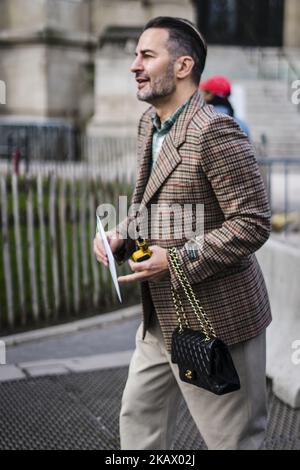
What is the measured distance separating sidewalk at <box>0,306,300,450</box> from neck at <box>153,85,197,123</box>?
6.91 ft

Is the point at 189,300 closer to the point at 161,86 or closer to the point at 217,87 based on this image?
the point at 161,86

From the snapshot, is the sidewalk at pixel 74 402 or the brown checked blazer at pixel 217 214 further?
the sidewalk at pixel 74 402

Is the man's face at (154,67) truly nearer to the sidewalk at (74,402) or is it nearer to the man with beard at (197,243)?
the man with beard at (197,243)

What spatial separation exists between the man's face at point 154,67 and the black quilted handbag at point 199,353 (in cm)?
63

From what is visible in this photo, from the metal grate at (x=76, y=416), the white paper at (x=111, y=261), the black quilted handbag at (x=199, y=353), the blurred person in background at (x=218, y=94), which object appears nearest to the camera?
the black quilted handbag at (x=199, y=353)

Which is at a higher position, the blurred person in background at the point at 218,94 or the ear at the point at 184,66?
the ear at the point at 184,66

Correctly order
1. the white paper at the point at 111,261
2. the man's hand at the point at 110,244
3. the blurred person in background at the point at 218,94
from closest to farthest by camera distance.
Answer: the white paper at the point at 111,261 < the man's hand at the point at 110,244 < the blurred person in background at the point at 218,94

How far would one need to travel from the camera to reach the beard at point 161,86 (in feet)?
10.2

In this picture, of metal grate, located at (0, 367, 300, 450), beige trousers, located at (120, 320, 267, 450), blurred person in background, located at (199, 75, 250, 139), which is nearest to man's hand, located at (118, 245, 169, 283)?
beige trousers, located at (120, 320, 267, 450)

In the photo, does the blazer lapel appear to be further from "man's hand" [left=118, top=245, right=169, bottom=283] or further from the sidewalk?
the sidewalk

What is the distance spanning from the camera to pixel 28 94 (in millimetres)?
24047

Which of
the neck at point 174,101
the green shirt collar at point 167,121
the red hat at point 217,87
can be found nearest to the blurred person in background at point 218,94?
the red hat at point 217,87

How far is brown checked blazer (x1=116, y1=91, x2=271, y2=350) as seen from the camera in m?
2.95

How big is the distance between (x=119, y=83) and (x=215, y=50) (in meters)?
4.59
